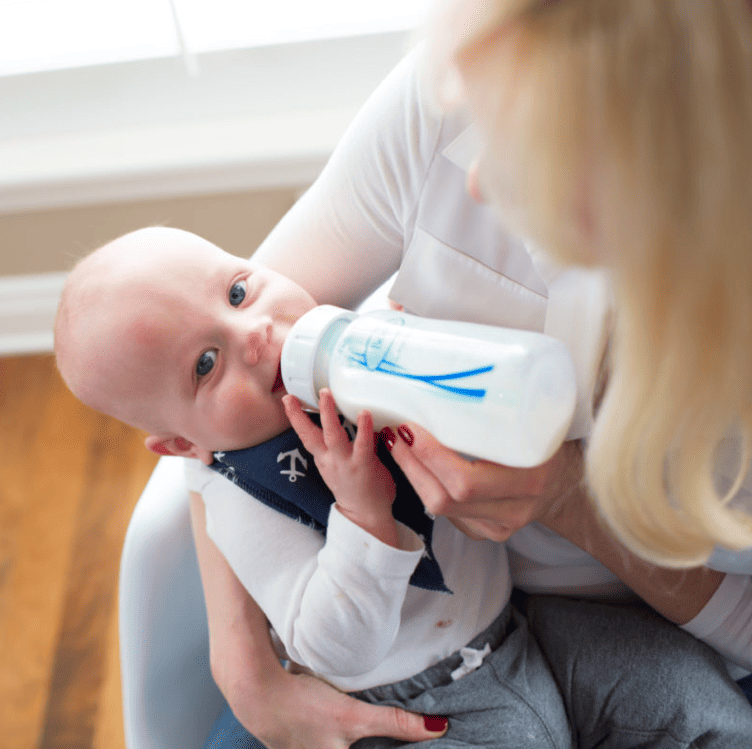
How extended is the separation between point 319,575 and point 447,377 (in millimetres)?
282

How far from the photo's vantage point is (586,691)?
0.87 metres

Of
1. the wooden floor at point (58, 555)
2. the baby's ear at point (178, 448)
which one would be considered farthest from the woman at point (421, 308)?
the wooden floor at point (58, 555)

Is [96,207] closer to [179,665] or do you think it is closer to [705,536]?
[179,665]

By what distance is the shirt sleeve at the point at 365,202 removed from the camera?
0.76m

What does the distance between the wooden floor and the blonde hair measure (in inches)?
52.6

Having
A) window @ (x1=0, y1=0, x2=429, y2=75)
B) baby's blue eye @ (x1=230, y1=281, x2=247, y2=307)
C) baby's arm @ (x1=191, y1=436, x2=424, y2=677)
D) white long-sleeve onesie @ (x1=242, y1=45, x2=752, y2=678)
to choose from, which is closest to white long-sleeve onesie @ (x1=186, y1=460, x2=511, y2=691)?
baby's arm @ (x1=191, y1=436, x2=424, y2=677)

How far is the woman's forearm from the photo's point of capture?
31.8 inches

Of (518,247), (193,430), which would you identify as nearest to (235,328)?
(193,430)

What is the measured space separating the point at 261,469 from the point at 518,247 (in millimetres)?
355

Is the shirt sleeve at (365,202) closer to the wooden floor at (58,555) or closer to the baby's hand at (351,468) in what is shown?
the baby's hand at (351,468)

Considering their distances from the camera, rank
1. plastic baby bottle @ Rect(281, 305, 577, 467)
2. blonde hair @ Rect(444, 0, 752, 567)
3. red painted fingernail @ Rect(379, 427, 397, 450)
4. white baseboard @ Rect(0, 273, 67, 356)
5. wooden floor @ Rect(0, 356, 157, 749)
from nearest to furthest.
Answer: blonde hair @ Rect(444, 0, 752, 567) → plastic baby bottle @ Rect(281, 305, 577, 467) → red painted fingernail @ Rect(379, 427, 397, 450) → wooden floor @ Rect(0, 356, 157, 749) → white baseboard @ Rect(0, 273, 67, 356)

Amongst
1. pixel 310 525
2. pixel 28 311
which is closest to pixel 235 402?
pixel 310 525

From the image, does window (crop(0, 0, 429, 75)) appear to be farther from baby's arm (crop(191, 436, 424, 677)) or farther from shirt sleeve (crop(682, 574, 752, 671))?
shirt sleeve (crop(682, 574, 752, 671))

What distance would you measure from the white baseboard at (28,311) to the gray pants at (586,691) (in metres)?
1.38
